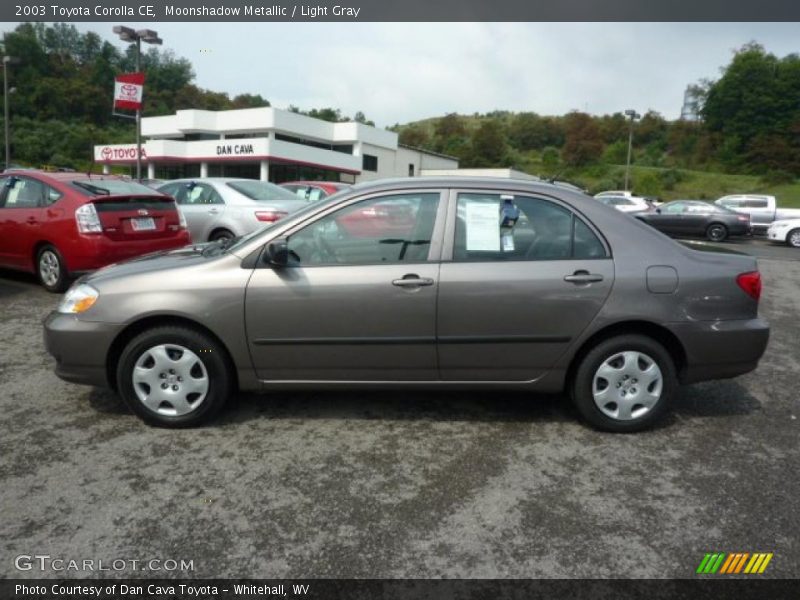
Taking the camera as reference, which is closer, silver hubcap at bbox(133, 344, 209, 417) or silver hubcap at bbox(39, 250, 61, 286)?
silver hubcap at bbox(133, 344, 209, 417)

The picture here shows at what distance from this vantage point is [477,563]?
2406mm

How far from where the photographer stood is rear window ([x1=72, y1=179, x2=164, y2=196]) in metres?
6.80

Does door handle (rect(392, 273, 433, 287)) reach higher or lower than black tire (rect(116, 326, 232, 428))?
higher

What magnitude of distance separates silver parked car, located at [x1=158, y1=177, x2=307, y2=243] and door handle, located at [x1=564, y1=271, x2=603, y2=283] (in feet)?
18.2

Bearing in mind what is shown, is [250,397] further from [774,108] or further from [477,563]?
[774,108]

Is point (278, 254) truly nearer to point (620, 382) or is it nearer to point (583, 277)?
point (583, 277)

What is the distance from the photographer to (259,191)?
29.9 feet

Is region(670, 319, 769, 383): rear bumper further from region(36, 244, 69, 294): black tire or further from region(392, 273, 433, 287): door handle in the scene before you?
region(36, 244, 69, 294): black tire

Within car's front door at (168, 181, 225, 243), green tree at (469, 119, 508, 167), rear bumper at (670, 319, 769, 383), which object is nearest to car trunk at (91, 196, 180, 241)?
car's front door at (168, 181, 225, 243)

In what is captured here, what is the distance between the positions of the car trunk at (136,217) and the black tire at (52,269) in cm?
79

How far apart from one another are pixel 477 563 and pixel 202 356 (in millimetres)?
2036

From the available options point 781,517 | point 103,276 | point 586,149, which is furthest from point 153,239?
point 586,149

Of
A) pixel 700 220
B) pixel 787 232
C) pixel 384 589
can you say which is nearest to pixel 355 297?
pixel 384 589

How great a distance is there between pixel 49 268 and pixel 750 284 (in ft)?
24.1
